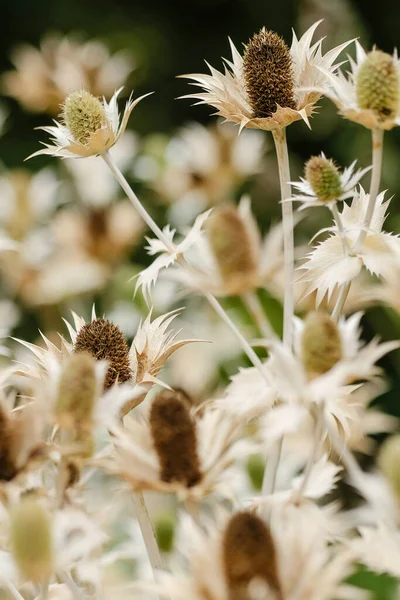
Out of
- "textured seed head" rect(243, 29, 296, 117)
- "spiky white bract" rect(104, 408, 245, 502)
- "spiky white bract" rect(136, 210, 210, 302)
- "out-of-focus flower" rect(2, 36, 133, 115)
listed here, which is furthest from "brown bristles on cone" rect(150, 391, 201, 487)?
"out-of-focus flower" rect(2, 36, 133, 115)

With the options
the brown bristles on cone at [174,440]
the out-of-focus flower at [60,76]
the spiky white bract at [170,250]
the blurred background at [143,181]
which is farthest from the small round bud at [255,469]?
the out-of-focus flower at [60,76]

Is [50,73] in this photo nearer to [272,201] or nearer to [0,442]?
[272,201]

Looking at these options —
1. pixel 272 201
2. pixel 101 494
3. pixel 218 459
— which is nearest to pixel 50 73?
pixel 272 201

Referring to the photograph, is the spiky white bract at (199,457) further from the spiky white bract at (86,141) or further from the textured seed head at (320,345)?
the spiky white bract at (86,141)

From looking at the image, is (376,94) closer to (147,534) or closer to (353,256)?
(353,256)

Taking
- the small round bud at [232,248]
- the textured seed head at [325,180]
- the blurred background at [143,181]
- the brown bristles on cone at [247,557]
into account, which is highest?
the small round bud at [232,248]

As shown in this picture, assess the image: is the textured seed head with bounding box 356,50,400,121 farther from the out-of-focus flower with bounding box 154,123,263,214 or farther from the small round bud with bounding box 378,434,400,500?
the out-of-focus flower with bounding box 154,123,263,214
